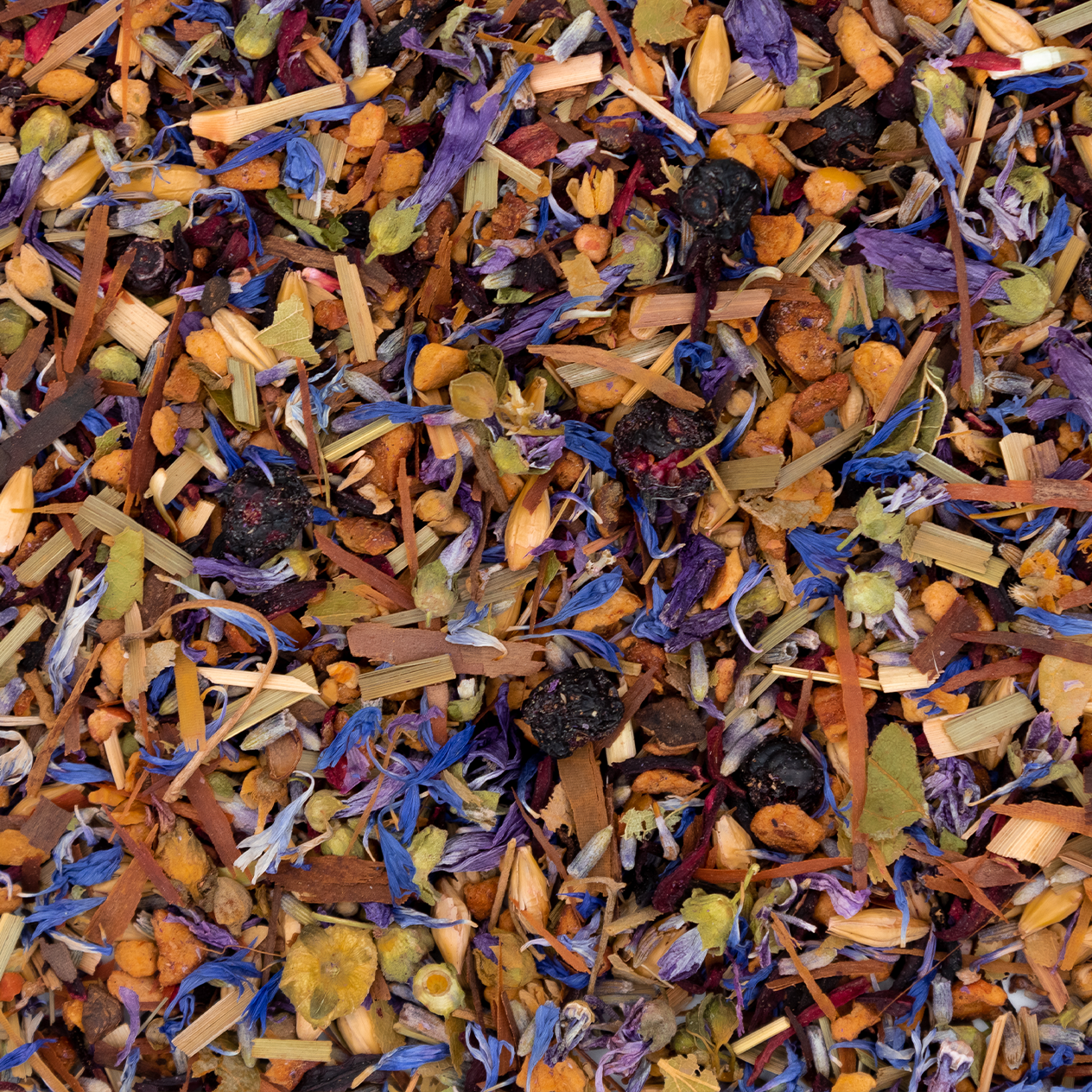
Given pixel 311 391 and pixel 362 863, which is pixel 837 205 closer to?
pixel 311 391

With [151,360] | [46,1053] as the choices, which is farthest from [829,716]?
[46,1053]

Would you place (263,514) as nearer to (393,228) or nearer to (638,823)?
(393,228)

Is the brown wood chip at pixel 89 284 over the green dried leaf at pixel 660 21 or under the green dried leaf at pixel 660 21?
under

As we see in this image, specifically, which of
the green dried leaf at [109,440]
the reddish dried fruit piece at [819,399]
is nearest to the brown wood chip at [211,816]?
the green dried leaf at [109,440]

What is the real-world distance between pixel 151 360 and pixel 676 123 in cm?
119

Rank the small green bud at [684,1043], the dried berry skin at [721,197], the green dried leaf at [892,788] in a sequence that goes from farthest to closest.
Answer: the small green bud at [684,1043] → the green dried leaf at [892,788] → the dried berry skin at [721,197]

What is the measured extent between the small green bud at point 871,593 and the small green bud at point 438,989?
3.77 ft

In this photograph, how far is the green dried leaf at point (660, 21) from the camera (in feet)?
5.55

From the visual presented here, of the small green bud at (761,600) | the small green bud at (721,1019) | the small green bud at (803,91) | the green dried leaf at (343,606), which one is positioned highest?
the small green bud at (803,91)

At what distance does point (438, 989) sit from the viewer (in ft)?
5.93

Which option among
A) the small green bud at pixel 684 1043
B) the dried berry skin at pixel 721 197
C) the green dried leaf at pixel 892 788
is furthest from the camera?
the small green bud at pixel 684 1043

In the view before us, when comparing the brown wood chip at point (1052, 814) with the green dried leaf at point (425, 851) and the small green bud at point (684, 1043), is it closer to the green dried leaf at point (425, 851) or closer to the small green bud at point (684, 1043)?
the small green bud at point (684, 1043)

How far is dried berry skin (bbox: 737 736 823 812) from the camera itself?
5.82 feet

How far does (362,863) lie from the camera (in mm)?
1827
